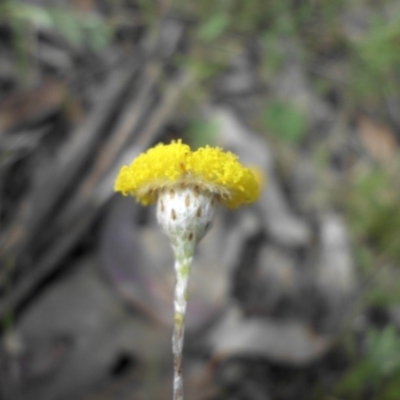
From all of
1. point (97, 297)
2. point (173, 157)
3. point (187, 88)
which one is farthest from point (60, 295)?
point (187, 88)

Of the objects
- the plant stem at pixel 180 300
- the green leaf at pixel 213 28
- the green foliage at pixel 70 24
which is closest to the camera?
the plant stem at pixel 180 300

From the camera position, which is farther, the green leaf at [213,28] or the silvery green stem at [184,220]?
the green leaf at [213,28]

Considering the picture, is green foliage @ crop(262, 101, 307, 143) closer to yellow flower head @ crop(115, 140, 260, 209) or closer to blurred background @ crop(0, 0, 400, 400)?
blurred background @ crop(0, 0, 400, 400)

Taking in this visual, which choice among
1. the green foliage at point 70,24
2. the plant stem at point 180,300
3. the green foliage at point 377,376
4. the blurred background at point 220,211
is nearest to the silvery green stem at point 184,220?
the plant stem at point 180,300

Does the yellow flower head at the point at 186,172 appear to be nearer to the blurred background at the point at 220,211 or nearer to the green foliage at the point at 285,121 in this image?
the blurred background at the point at 220,211

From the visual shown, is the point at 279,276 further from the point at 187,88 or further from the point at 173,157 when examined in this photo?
the point at 173,157
